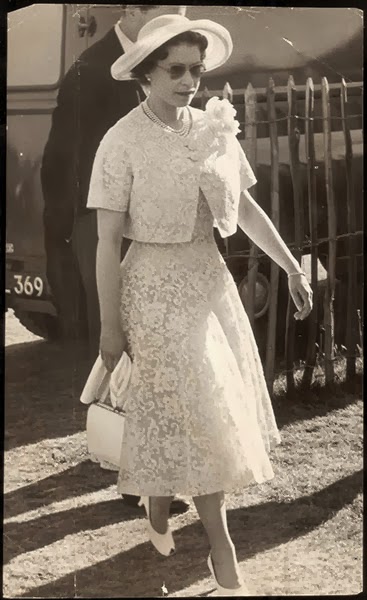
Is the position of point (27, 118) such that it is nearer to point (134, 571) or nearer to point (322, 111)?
point (322, 111)

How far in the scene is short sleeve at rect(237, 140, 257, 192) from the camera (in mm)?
3939

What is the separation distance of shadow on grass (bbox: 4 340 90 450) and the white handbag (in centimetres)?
6

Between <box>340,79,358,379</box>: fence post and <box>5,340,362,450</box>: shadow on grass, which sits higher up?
<box>340,79,358,379</box>: fence post

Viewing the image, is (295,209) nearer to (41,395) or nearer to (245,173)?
(245,173)

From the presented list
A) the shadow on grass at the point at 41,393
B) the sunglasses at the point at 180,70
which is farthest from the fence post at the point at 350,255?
the sunglasses at the point at 180,70

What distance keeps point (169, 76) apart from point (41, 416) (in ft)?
4.94

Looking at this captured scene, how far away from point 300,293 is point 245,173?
1.90ft

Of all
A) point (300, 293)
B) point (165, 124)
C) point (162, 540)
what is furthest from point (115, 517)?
point (165, 124)

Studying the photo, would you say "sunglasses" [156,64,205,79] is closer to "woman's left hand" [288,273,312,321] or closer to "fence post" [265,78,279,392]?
"fence post" [265,78,279,392]

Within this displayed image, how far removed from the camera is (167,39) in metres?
3.79

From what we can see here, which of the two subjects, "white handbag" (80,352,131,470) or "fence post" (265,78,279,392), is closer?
"white handbag" (80,352,131,470)

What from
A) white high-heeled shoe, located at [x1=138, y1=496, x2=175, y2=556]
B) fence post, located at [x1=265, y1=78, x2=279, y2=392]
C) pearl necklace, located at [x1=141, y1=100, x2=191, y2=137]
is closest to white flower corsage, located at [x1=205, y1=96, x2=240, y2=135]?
pearl necklace, located at [x1=141, y1=100, x2=191, y2=137]

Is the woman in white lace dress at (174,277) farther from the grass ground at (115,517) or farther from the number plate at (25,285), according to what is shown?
the number plate at (25,285)

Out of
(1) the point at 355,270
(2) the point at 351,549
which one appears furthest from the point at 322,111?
(2) the point at 351,549
